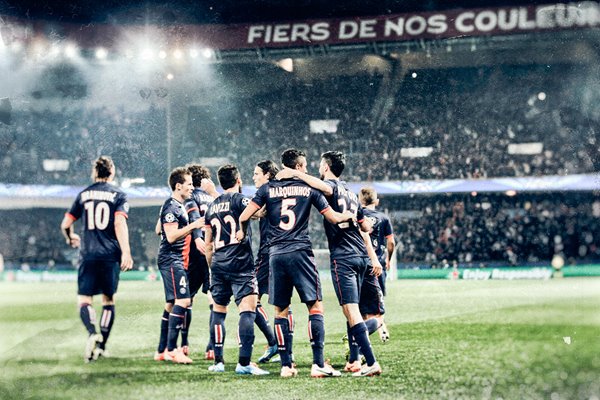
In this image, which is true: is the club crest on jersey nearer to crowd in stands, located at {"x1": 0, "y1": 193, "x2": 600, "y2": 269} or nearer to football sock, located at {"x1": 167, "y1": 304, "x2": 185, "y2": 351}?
football sock, located at {"x1": 167, "y1": 304, "x2": 185, "y2": 351}

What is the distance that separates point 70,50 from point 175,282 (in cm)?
360

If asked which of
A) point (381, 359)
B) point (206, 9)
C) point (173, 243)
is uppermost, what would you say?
point (206, 9)

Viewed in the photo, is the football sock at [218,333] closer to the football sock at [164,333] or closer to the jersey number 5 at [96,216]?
the football sock at [164,333]

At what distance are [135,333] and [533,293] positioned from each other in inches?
359

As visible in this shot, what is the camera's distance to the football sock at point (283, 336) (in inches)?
209

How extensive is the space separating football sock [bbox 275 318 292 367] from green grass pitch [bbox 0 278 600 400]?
0.22 metres

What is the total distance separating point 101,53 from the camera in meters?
8.58

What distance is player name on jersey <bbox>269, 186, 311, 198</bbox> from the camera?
537cm

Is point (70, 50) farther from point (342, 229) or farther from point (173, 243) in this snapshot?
point (342, 229)

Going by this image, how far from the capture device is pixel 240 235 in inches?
217

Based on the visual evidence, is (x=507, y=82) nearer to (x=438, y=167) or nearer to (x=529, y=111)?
(x=529, y=111)

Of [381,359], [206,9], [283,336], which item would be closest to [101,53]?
[206,9]

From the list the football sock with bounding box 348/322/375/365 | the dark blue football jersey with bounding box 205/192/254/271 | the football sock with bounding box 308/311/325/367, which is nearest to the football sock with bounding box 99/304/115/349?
the dark blue football jersey with bounding box 205/192/254/271

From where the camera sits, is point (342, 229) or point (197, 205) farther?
point (197, 205)
